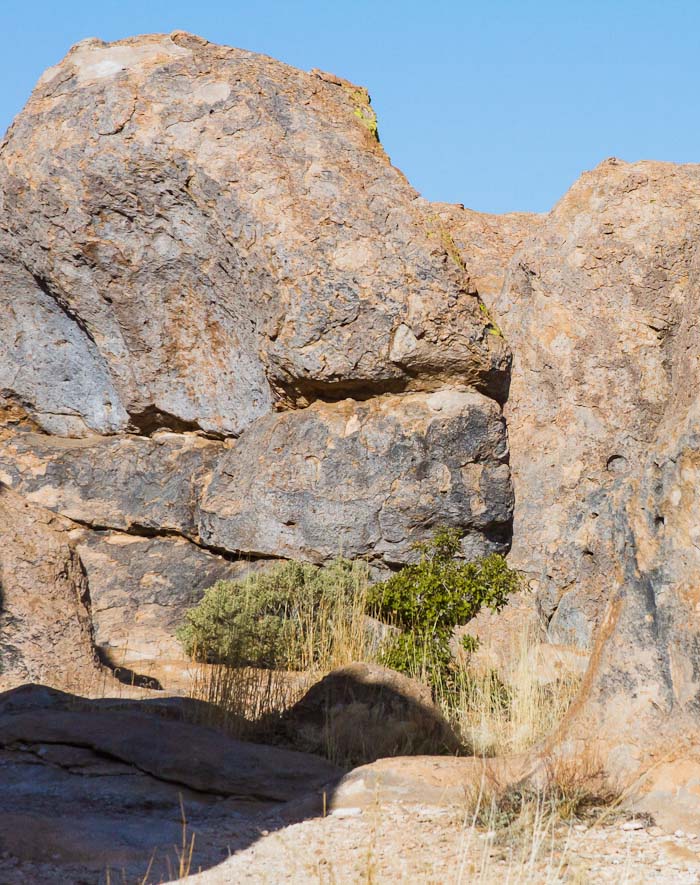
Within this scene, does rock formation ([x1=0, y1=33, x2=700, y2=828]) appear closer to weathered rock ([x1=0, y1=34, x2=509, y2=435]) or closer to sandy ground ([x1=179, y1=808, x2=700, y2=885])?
weathered rock ([x1=0, y1=34, x2=509, y2=435])

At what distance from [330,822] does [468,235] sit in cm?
909

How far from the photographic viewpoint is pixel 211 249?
1246cm

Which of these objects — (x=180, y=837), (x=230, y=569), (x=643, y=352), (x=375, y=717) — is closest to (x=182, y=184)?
(x=230, y=569)

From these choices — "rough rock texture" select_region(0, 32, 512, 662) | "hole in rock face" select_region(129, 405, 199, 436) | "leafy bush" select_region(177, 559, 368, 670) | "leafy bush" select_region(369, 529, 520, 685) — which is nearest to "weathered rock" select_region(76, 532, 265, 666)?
"rough rock texture" select_region(0, 32, 512, 662)

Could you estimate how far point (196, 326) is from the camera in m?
13.0

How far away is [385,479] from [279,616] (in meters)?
1.70

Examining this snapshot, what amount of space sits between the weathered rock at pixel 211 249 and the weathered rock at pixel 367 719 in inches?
176

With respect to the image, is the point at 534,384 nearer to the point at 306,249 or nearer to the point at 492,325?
the point at 492,325

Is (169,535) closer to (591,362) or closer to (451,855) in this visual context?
(591,362)

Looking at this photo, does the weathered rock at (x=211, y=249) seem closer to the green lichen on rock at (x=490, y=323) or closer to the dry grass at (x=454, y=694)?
the green lichen on rock at (x=490, y=323)

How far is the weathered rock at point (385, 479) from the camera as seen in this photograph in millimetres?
11398

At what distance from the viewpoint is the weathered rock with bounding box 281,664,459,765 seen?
23.3 ft

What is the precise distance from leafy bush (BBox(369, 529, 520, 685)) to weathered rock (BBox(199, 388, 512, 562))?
32.9 inches

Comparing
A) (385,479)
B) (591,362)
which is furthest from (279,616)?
(591,362)
